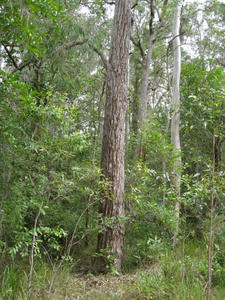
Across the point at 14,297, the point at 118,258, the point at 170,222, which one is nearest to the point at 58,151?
the point at 14,297

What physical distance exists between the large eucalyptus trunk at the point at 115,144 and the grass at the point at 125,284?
47 cm

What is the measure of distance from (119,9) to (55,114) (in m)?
2.78

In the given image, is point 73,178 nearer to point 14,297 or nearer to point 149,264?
point 14,297

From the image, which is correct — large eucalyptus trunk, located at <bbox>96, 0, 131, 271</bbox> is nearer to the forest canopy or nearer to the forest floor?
the forest canopy

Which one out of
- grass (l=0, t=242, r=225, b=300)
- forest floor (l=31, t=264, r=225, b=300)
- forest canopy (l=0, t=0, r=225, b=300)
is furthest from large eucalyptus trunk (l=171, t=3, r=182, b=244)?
forest floor (l=31, t=264, r=225, b=300)

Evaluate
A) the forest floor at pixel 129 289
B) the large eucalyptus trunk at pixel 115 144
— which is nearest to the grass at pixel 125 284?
the forest floor at pixel 129 289

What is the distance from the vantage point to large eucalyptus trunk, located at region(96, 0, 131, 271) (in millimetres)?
4637

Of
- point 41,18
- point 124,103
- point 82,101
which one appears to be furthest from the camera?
point 82,101

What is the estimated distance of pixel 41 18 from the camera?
5363mm

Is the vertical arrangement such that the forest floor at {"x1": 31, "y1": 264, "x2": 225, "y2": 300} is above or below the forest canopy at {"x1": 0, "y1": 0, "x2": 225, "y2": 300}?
below

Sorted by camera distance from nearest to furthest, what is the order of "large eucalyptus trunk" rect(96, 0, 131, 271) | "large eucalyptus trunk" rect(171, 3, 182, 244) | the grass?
the grass, "large eucalyptus trunk" rect(96, 0, 131, 271), "large eucalyptus trunk" rect(171, 3, 182, 244)

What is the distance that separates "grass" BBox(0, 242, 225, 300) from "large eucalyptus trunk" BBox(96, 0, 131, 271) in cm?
47

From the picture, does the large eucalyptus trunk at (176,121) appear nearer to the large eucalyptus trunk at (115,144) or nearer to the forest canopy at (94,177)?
the forest canopy at (94,177)

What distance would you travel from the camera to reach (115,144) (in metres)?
4.80
